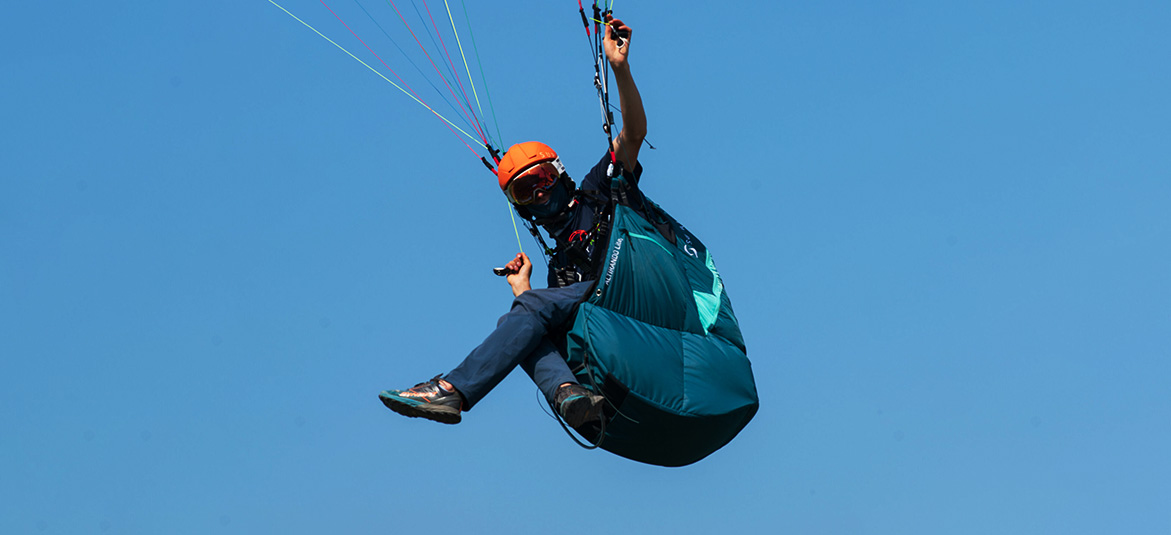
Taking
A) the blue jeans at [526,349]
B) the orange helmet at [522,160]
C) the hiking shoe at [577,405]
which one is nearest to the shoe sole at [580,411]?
the hiking shoe at [577,405]

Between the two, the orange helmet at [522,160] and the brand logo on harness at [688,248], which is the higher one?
the orange helmet at [522,160]

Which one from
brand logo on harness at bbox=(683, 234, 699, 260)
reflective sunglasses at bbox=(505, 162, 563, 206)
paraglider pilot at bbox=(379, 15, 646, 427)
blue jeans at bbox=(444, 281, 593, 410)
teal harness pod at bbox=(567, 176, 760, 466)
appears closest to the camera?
paraglider pilot at bbox=(379, 15, 646, 427)

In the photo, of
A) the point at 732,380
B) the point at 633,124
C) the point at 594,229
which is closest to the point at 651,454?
the point at 732,380

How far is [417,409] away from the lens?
6.51m

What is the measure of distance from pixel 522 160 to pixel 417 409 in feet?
5.49

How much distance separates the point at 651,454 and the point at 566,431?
811 mm

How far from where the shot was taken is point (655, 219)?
24.8 feet

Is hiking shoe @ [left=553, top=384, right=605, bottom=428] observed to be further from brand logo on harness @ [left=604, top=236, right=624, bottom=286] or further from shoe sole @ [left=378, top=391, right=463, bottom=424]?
brand logo on harness @ [left=604, top=236, right=624, bottom=286]

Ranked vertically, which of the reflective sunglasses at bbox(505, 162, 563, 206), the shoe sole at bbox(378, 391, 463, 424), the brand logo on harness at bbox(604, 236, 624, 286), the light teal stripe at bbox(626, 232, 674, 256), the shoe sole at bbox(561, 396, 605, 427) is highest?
the reflective sunglasses at bbox(505, 162, 563, 206)

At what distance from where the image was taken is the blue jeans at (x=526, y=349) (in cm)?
672

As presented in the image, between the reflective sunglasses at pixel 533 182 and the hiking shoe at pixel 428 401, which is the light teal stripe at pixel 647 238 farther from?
the hiking shoe at pixel 428 401

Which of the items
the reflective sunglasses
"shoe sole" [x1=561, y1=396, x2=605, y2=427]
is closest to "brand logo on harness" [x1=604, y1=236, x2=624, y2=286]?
the reflective sunglasses

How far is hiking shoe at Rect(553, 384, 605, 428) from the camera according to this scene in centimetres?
652

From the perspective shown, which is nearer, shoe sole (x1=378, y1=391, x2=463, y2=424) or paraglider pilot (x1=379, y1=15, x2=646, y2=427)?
shoe sole (x1=378, y1=391, x2=463, y2=424)
